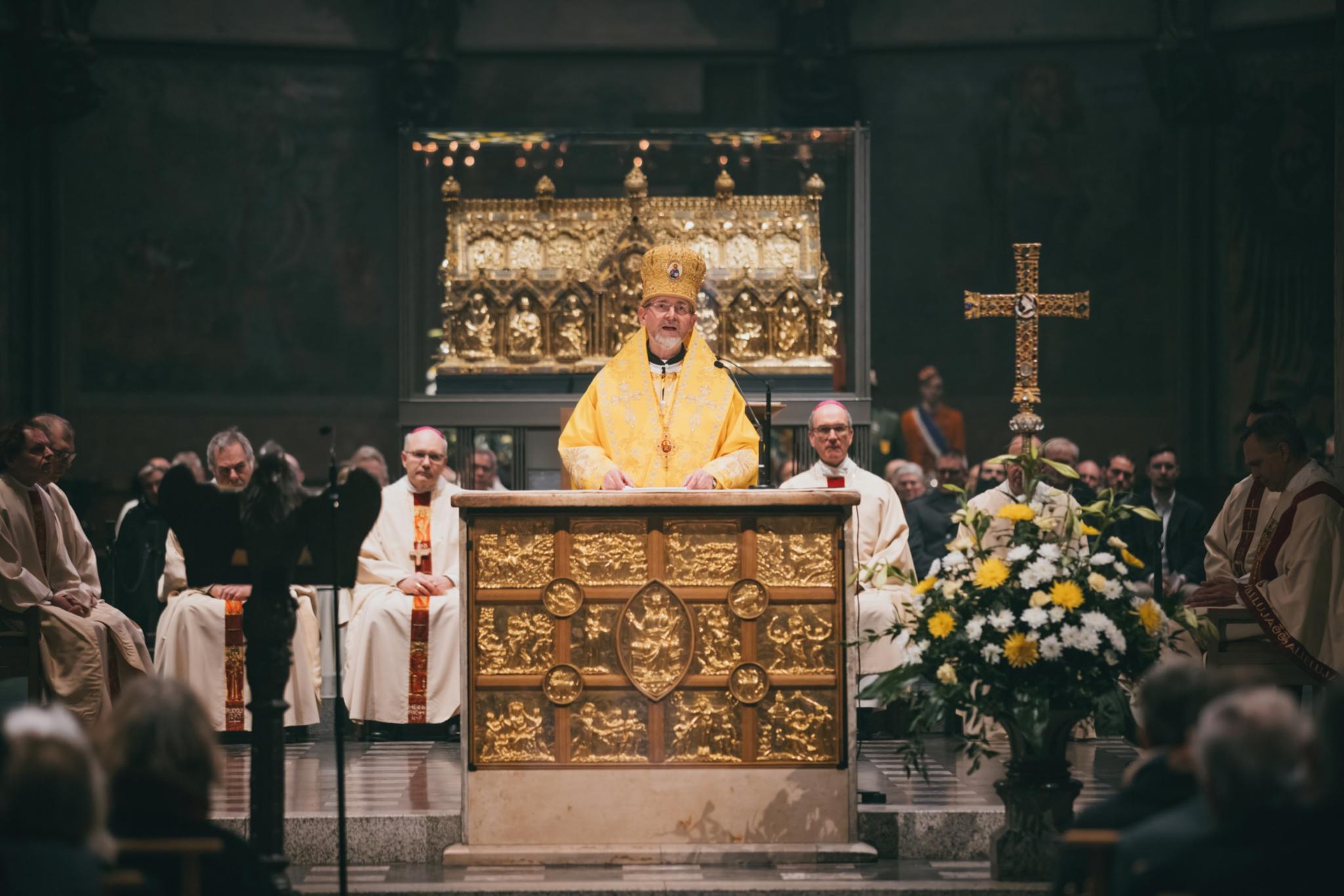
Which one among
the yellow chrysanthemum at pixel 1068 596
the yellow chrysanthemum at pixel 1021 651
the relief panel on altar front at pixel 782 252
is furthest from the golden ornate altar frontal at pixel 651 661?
the relief panel on altar front at pixel 782 252

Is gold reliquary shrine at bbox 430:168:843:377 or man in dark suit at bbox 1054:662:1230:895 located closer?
man in dark suit at bbox 1054:662:1230:895

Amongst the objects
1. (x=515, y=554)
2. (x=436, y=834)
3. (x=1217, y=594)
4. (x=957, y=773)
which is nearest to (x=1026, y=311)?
(x=1217, y=594)

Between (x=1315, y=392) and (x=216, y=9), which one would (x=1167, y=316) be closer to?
(x=1315, y=392)

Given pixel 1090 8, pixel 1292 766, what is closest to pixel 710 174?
pixel 1090 8

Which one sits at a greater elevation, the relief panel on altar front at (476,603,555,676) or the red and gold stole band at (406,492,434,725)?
the relief panel on altar front at (476,603,555,676)

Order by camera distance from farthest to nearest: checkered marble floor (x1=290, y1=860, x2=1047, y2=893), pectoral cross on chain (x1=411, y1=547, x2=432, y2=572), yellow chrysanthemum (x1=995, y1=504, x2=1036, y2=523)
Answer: pectoral cross on chain (x1=411, y1=547, x2=432, y2=572)
yellow chrysanthemum (x1=995, y1=504, x2=1036, y2=523)
checkered marble floor (x1=290, y1=860, x2=1047, y2=893)

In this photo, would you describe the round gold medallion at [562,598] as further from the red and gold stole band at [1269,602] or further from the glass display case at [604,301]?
the glass display case at [604,301]

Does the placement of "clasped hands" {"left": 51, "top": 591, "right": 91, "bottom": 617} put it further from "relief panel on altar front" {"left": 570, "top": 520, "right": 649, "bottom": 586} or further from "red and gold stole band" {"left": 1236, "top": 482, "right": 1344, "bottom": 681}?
"red and gold stole band" {"left": 1236, "top": 482, "right": 1344, "bottom": 681}

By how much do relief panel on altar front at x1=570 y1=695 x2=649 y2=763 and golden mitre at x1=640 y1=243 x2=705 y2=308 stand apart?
6.17 ft

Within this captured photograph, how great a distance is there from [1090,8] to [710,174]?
393cm

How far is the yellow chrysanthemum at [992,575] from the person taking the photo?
590cm

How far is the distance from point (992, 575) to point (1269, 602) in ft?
7.88

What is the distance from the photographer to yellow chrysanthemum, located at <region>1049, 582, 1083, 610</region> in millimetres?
5816

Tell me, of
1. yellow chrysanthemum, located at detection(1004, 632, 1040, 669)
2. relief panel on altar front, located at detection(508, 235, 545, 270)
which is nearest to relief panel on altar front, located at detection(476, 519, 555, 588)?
yellow chrysanthemum, located at detection(1004, 632, 1040, 669)
